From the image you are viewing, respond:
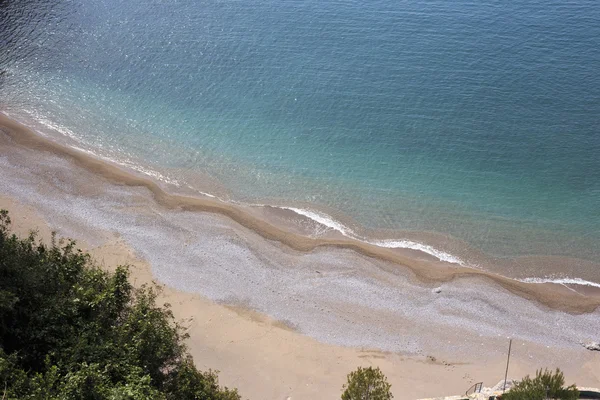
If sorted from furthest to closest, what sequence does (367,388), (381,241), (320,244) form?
(381,241) < (320,244) < (367,388)

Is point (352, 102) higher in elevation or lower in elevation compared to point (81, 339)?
higher

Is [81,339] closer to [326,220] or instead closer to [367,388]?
[367,388]

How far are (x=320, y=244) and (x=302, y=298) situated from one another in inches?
213

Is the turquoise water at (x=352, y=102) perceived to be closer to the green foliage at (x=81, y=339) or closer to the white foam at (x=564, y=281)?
the white foam at (x=564, y=281)

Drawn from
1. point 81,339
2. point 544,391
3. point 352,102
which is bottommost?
point 81,339

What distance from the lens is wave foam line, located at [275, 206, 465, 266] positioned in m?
37.8

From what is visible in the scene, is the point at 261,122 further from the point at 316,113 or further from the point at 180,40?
the point at 180,40

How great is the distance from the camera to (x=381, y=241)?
39.0 m

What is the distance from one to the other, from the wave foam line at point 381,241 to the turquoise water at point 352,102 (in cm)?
79

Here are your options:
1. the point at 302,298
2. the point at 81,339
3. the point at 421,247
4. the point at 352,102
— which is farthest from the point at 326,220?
the point at 81,339

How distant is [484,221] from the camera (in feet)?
131

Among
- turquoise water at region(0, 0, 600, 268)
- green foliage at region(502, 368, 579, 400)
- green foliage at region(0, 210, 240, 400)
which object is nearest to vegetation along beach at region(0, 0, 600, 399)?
green foliage at region(0, 210, 240, 400)

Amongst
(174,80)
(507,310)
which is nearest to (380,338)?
(507,310)

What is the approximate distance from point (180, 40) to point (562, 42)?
40.7m
